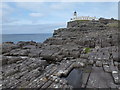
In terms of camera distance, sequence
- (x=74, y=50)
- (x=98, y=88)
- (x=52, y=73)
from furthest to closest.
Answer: (x=74, y=50) → (x=52, y=73) → (x=98, y=88)

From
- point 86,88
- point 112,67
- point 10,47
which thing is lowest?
point 86,88

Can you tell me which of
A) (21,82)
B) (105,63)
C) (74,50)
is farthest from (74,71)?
(74,50)

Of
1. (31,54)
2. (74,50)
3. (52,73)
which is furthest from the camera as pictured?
(74,50)

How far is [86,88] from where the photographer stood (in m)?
9.80

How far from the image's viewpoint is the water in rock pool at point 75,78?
10.8 metres

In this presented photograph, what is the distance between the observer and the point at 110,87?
959 cm

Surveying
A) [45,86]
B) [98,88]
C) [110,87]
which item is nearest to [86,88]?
[98,88]

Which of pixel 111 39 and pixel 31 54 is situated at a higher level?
pixel 111 39

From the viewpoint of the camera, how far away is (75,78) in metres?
12.0

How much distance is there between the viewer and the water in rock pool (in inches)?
425

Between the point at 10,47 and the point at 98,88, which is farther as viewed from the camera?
the point at 10,47

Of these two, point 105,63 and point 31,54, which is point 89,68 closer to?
point 105,63

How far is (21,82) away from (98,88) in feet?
20.5

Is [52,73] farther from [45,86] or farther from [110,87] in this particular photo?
[110,87]
